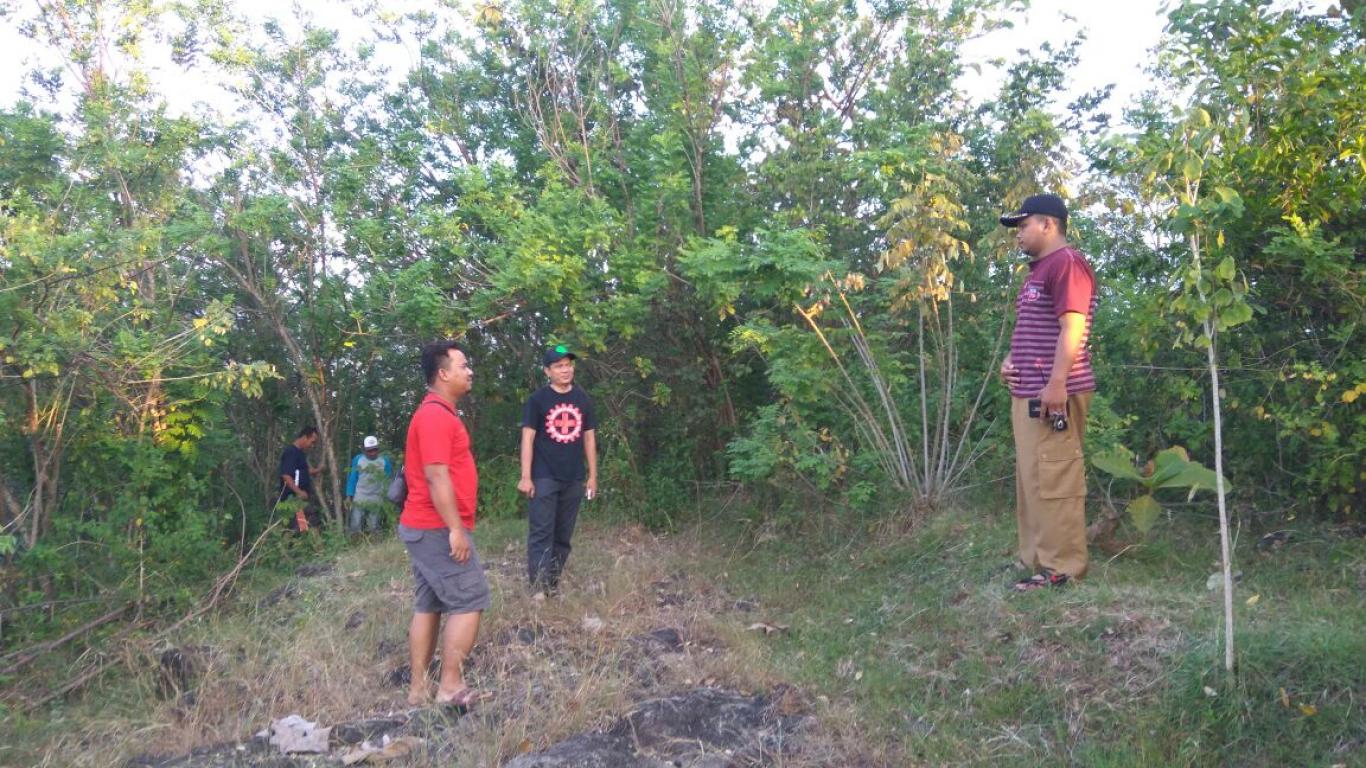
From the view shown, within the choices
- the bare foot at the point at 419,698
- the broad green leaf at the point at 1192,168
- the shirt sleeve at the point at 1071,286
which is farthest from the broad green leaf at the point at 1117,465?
the bare foot at the point at 419,698

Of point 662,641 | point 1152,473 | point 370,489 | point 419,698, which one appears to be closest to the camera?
point 419,698

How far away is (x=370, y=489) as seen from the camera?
10.8 metres

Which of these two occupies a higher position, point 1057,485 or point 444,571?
point 1057,485

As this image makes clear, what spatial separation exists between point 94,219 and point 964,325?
267 inches

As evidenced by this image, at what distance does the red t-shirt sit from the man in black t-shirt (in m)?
1.51

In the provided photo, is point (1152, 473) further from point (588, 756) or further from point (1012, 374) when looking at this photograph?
point (588, 756)

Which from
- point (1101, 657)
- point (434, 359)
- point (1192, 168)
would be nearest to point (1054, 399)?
point (1101, 657)

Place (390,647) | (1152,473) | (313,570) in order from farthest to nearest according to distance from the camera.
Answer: (313,570) < (390,647) < (1152,473)

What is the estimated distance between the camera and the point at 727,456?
9.02 m

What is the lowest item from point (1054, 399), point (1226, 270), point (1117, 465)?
point (1117, 465)

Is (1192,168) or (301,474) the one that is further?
(301,474)

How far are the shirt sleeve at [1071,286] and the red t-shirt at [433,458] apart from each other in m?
2.89

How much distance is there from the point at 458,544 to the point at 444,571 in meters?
0.18

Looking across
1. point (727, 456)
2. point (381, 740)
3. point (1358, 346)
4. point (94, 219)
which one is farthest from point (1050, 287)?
point (94, 219)
